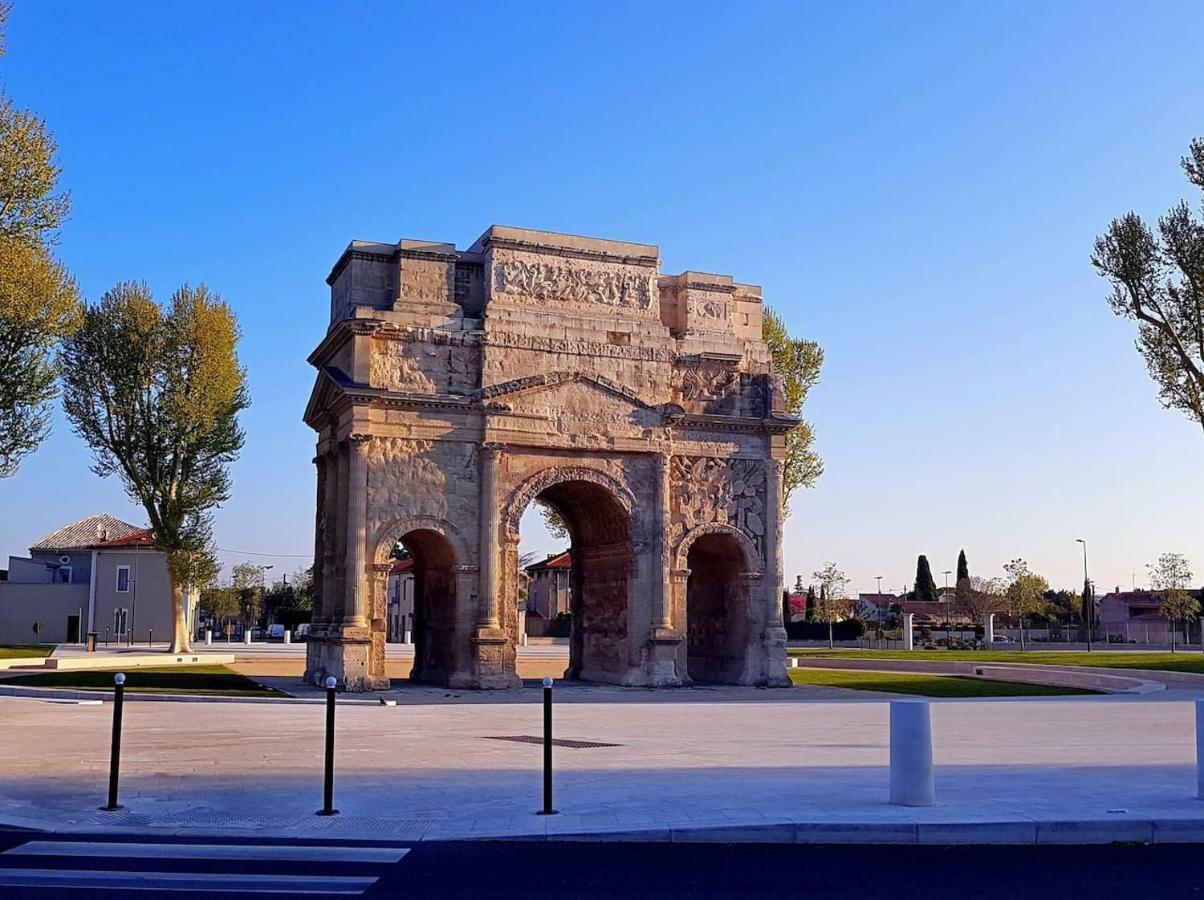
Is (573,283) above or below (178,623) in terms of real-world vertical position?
above

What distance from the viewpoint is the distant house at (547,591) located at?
288ft

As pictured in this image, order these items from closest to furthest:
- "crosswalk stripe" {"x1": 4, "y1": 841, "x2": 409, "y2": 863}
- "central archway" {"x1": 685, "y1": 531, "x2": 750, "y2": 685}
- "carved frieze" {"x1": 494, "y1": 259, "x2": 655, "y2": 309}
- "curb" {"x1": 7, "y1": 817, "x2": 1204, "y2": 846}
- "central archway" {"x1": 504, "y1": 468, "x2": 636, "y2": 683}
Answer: "crosswalk stripe" {"x1": 4, "y1": 841, "x2": 409, "y2": 863}
"curb" {"x1": 7, "y1": 817, "x2": 1204, "y2": 846}
"central archway" {"x1": 504, "y1": 468, "x2": 636, "y2": 683}
"carved frieze" {"x1": 494, "y1": 259, "x2": 655, "y2": 309}
"central archway" {"x1": 685, "y1": 531, "x2": 750, "y2": 685}

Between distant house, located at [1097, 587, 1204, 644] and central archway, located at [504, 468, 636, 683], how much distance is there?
68130 millimetres

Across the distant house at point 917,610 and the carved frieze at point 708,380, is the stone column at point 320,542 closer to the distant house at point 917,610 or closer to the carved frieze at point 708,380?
the carved frieze at point 708,380

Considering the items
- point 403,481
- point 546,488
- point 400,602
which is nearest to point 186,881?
→ point 403,481

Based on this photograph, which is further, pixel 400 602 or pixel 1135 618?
pixel 1135 618

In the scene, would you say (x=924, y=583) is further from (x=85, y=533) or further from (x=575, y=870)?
(x=575, y=870)

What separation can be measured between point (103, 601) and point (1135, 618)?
3196 inches

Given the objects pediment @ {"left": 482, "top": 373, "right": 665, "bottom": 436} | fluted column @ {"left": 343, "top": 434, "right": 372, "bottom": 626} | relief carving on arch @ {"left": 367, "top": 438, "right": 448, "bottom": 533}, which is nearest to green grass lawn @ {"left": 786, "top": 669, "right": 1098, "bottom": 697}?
pediment @ {"left": 482, "top": 373, "right": 665, "bottom": 436}

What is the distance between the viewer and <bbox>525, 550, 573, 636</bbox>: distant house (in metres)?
87.9

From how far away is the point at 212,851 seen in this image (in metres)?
8.97

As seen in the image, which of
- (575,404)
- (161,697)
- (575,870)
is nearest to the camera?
(575,870)

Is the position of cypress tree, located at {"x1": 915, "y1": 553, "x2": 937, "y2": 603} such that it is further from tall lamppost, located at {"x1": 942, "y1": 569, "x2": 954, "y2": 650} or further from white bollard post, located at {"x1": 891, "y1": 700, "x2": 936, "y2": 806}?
white bollard post, located at {"x1": 891, "y1": 700, "x2": 936, "y2": 806}

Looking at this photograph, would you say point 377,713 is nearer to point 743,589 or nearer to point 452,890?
point 743,589
